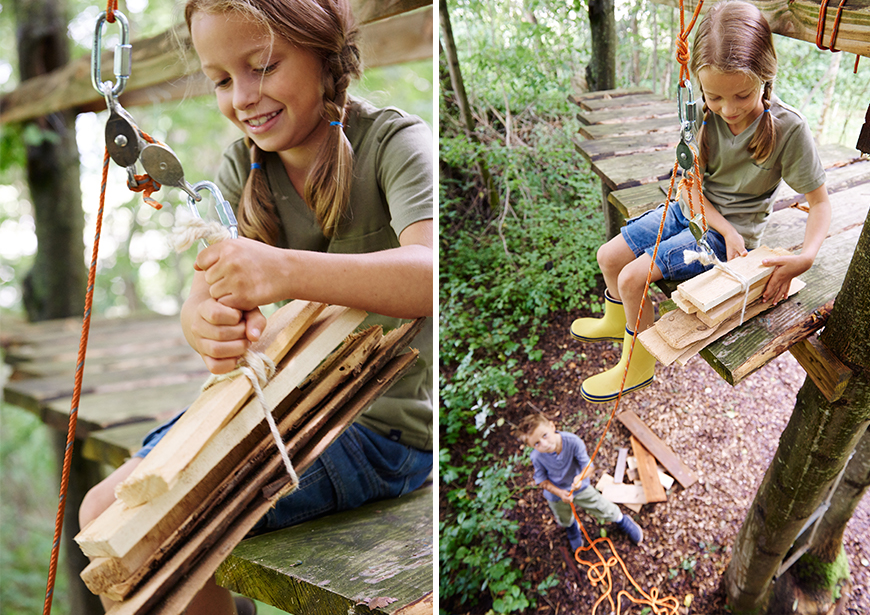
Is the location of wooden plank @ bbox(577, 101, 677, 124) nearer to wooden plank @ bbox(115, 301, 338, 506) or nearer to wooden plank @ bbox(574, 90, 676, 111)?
wooden plank @ bbox(574, 90, 676, 111)

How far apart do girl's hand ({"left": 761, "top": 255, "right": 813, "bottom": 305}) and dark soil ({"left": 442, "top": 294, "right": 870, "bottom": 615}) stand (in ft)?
1.03

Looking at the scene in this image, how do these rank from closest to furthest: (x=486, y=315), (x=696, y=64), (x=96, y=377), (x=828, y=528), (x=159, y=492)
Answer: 1. (x=159, y=492)
2. (x=696, y=64)
3. (x=828, y=528)
4. (x=486, y=315)
5. (x=96, y=377)

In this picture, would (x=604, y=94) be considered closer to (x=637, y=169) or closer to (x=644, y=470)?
(x=637, y=169)

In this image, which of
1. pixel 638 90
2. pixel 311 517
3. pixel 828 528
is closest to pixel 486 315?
pixel 638 90

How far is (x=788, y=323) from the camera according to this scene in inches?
42.3

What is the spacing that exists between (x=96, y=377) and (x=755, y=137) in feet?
7.67

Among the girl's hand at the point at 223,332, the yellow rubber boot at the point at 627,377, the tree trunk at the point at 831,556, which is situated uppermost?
the girl's hand at the point at 223,332

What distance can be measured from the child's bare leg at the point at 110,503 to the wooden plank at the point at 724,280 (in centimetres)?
94

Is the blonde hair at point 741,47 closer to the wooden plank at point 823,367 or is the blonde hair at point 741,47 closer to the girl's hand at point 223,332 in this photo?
the wooden plank at point 823,367

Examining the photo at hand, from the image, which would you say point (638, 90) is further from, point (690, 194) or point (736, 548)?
point (736, 548)

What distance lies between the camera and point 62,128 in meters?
3.22

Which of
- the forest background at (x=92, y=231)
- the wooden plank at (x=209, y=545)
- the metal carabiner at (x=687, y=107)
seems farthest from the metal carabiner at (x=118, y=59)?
the forest background at (x=92, y=231)

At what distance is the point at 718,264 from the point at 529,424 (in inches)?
29.8

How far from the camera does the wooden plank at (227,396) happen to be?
2.08 feet
